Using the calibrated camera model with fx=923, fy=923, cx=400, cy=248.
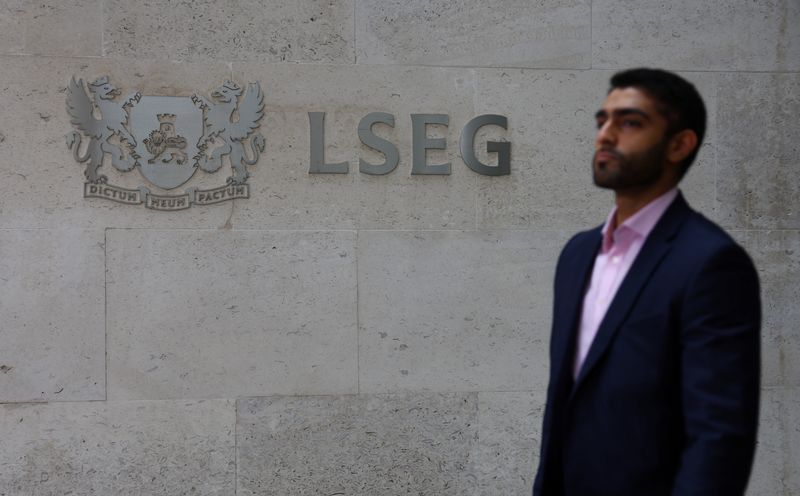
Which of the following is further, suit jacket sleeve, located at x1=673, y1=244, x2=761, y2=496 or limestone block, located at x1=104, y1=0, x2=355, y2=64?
limestone block, located at x1=104, y1=0, x2=355, y2=64

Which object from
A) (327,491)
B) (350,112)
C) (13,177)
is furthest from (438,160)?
(13,177)

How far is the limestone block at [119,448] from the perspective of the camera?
5.26 m

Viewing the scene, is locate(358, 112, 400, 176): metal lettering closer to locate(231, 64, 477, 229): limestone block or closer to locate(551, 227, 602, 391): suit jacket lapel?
locate(231, 64, 477, 229): limestone block

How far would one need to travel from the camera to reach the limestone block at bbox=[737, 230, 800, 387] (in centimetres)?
577

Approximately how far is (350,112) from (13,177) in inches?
77.5

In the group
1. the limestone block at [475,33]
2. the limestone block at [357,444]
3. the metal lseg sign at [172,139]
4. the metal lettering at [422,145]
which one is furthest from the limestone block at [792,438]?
the metal lseg sign at [172,139]

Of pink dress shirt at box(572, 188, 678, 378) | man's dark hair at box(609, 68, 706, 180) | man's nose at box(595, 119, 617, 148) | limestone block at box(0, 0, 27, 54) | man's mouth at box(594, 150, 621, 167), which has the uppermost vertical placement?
limestone block at box(0, 0, 27, 54)

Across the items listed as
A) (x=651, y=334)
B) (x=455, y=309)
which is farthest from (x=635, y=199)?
(x=455, y=309)

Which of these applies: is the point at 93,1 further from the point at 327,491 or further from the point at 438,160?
the point at 327,491

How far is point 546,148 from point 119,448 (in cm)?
309

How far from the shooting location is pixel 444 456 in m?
5.55

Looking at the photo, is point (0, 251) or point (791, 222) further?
point (791, 222)

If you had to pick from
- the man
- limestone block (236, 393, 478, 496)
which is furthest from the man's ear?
limestone block (236, 393, 478, 496)

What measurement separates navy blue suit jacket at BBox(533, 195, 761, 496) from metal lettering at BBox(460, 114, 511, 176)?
3.00 metres
